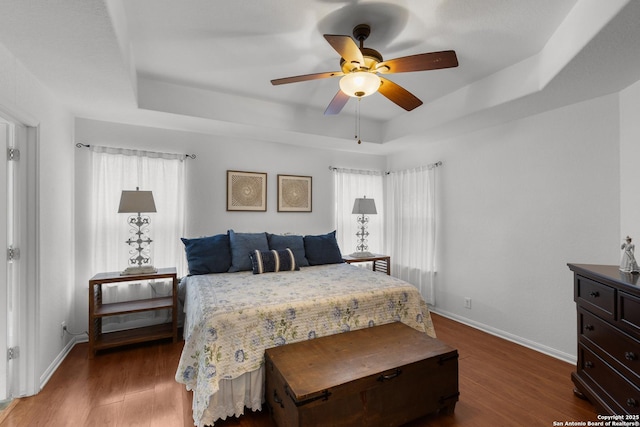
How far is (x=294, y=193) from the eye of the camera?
423 centimetres

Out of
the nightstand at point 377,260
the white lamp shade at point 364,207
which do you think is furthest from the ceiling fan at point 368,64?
the nightstand at point 377,260

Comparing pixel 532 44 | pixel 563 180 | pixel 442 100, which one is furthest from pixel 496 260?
pixel 532 44

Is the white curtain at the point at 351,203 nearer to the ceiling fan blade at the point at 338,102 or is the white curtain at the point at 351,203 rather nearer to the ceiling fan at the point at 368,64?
the ceiling fan blade at the point at 338,102

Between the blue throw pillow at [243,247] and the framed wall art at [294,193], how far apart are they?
74 centimetres

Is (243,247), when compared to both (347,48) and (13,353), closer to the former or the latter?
(13,353)

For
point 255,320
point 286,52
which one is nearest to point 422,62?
point 286,52

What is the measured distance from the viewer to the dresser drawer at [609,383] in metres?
1.61

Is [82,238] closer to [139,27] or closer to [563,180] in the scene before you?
[139,27]

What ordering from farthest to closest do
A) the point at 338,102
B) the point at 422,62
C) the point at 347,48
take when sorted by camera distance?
the point at 338,102, the point at 422,62, the point at 347,48

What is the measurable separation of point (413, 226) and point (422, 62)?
2.82 m

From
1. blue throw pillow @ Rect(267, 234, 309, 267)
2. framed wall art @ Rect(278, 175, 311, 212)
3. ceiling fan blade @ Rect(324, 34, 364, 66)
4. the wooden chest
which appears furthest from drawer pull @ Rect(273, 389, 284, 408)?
framed wall art @ Rect(278, 175, 311, 212)

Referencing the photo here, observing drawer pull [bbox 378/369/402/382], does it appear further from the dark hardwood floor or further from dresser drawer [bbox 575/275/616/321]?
dresser drawer [bbox 575/275/616/321]

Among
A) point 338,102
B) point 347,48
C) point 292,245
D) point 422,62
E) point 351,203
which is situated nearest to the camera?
point 347,48

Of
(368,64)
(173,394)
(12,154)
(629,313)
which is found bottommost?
(173,394)
